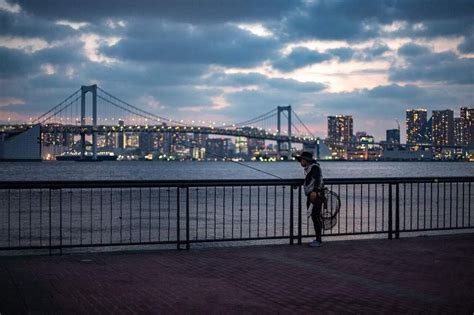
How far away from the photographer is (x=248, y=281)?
7.09m

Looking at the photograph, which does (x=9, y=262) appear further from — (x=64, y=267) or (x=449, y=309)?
(x=449, y=309)

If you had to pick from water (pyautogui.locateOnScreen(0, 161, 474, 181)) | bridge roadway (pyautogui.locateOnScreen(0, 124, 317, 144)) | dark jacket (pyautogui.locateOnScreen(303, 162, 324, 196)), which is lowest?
water (pyautogui.locateOnScreen(0, 161, 474, 181))

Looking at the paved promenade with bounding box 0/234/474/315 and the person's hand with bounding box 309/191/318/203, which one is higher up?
the person's hand with bounding box 309/191/318/203

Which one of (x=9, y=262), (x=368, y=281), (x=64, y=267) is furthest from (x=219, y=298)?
(x=9, y=262)

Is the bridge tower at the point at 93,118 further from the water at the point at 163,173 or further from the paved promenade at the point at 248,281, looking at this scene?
the paved promenade at the point at 248,281

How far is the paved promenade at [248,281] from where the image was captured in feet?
19.5

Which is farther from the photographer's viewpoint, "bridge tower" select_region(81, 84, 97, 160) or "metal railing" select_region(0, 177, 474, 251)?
"bridge tower" select_region(81, 84, 97, 160)

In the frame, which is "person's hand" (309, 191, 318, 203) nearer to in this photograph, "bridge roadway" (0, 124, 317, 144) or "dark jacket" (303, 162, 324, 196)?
"dark jacket" (303, 162, 324, 196)

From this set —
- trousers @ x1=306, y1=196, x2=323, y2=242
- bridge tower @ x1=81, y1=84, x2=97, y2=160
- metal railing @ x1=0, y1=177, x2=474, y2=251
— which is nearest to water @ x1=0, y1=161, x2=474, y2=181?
bridge tower @ x1=81, y1=84, x2=97, y2=160

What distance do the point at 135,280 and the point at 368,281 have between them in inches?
107

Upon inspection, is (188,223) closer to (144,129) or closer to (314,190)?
(314,190)

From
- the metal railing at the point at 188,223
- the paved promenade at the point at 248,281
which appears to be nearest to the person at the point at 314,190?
the metal railing at the point at 188,223

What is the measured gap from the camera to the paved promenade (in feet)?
19.5

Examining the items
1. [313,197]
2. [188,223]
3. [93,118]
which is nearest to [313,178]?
[313,197]
